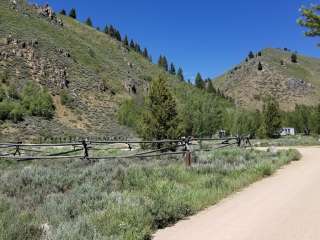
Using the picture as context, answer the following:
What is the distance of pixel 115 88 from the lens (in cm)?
7831

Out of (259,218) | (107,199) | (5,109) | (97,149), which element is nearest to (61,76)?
(5,109)

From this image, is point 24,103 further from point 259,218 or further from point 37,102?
point 259,218

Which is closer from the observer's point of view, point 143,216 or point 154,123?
point 143,216

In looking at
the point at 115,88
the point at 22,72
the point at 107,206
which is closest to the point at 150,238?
the point at 107,206

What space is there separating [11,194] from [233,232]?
5638 mm

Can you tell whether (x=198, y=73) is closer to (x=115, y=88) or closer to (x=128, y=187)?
(x=115, y=88)

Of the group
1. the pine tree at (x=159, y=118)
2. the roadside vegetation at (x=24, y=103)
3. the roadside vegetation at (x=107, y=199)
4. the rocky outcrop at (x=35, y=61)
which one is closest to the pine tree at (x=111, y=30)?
the rocky outcrop at (x=35, y=61)

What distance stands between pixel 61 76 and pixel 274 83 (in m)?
84.2

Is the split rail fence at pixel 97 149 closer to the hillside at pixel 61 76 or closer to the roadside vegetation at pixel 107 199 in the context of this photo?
the roadside vegetation at pixel 107 199

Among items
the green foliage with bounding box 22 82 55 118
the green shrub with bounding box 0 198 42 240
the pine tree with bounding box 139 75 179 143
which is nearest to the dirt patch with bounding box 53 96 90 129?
the green foliage with bounding box 22 82 55 118

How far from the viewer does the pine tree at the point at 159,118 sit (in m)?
32.5

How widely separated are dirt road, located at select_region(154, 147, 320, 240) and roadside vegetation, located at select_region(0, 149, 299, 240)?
408 mm

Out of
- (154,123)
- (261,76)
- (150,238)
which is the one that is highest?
(261,76)

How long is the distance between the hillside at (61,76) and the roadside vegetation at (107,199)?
38263 millimetres
